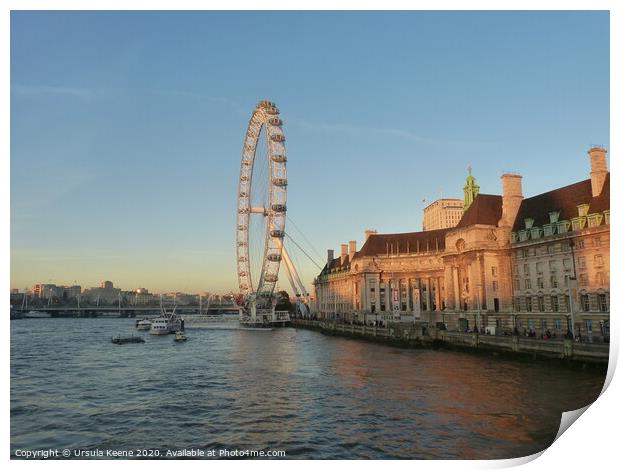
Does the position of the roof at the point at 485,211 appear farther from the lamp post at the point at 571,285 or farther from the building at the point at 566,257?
the lamp post at the point at 571,285

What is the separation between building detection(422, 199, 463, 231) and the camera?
6531 inches

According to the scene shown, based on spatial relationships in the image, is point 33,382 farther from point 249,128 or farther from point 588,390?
point 249,128

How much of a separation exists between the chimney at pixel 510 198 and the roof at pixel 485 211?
2.31m

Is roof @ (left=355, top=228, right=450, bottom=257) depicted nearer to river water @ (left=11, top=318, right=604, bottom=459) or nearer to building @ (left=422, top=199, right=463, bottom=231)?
river water @ (left=11, top=318, right=604, bottom=459)

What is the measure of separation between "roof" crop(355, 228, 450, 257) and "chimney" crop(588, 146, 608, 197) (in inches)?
1823

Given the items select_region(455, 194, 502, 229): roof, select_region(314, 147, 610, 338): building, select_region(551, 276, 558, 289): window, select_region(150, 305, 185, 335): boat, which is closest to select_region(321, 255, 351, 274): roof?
select_region(314, 147, 610, 338): building

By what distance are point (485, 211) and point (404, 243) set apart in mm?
35921

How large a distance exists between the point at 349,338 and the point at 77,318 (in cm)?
11331

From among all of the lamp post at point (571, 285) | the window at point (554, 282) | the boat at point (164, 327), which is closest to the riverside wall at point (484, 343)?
the lamp post at point (571, 285)

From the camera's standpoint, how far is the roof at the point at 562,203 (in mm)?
38906

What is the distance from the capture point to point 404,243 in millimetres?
92062

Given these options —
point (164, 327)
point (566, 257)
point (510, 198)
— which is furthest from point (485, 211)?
point (164, 327)

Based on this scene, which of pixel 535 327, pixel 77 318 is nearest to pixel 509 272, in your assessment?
pixel 535 327

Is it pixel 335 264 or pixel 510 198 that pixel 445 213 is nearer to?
pixel 335 264
